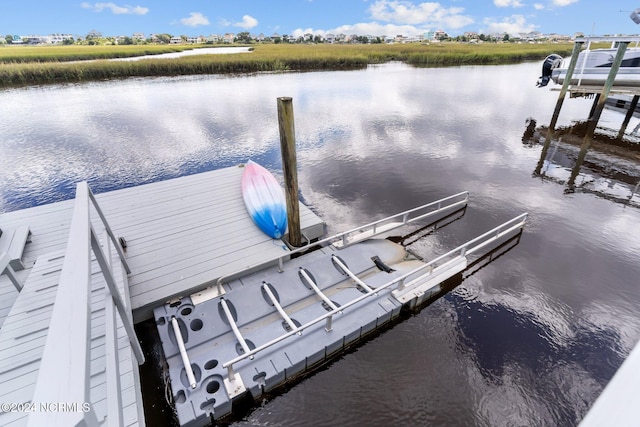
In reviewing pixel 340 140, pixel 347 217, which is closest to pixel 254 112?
pixel 340 140

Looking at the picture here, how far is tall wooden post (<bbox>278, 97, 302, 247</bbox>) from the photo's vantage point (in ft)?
22.4

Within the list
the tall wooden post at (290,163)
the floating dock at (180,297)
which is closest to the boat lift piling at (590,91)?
the floating dock at (180,297)

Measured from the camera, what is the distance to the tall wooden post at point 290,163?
6820mm

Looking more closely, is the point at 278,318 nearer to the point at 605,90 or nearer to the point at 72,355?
the point at 72,355

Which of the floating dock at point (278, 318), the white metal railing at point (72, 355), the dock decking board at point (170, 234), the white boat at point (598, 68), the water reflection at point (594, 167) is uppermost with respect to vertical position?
the white metal railing at point (72, 355)

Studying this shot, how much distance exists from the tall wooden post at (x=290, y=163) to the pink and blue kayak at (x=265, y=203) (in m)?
0.36

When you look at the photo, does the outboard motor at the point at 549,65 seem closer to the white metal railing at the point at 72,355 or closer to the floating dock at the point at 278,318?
the floating dock at the point at 278,318

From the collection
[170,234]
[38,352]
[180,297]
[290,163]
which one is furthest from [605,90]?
[38,352]

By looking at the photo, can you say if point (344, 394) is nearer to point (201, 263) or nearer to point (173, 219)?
point (201, 263)

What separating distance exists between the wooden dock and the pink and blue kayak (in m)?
0.28

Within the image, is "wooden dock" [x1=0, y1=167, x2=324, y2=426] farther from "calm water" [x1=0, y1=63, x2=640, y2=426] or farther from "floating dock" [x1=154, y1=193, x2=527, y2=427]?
"calm water" [x1=0, y1=63, x2=640, y2=426]

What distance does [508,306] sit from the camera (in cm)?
754

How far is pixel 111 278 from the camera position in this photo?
368 centimetres

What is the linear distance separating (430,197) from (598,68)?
1769 centimetres
